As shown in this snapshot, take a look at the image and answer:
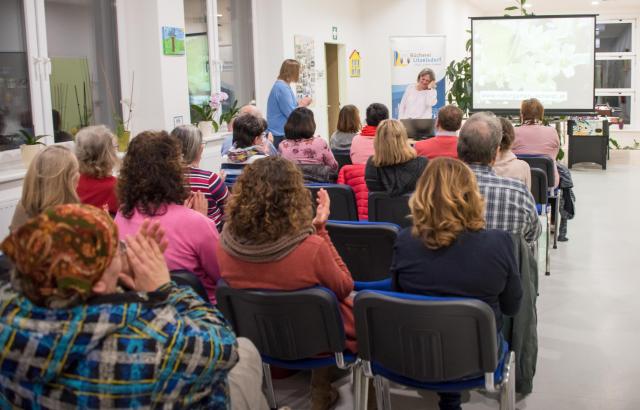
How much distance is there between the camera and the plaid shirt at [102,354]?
1.38 m

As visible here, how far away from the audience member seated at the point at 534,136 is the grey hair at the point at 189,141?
3244 mm

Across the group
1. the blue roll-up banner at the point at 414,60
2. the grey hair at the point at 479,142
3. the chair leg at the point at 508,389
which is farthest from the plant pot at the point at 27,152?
the blue roll-up banner at the point at 414,60

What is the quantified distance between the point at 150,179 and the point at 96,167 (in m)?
0.86

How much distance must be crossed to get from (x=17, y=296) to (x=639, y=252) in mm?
5111

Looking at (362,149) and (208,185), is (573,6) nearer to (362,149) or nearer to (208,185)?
(362,149)

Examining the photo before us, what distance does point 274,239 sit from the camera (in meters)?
2.36

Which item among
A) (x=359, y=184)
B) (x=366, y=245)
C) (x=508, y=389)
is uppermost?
(x=359, y=184)

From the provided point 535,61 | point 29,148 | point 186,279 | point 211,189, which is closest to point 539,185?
point 211,189

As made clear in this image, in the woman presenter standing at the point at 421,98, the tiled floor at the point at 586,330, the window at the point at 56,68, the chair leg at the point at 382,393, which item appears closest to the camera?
the chair leg at the point at 382,393

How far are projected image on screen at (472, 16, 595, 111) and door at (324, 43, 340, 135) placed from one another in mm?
2452

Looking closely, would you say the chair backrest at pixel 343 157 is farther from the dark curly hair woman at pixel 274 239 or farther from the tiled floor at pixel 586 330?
→ the dark curly hair woman at pixel 274 239

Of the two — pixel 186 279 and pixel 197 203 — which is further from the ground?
pixel 197 203

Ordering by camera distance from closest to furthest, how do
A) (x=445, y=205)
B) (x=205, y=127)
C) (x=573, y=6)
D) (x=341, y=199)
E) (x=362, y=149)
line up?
(x=445, y=205) → (x=341, y=199) → (x=362, y=149) → (x=205, y=127) → (x=573, y=6)

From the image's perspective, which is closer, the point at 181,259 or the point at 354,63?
the point at 181,259
